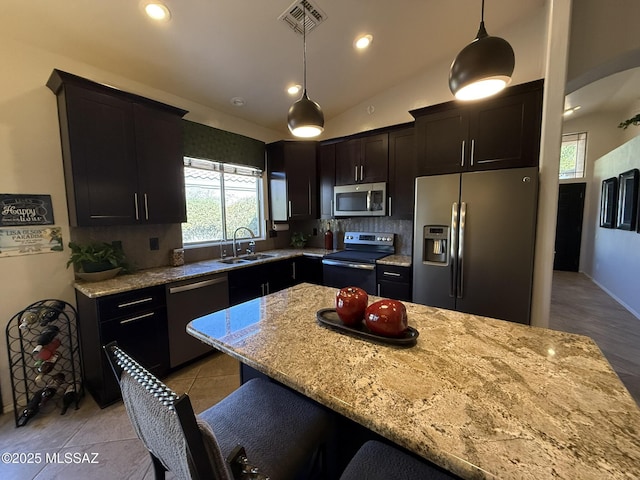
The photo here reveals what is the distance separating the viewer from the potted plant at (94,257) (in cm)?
212

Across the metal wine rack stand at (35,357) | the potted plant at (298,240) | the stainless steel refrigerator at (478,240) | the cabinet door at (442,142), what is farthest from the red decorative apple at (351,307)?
the potted plant at (298,240)

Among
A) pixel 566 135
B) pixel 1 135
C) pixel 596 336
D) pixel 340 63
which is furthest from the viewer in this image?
pixel 566 135

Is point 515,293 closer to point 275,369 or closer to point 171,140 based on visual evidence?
point 275,369

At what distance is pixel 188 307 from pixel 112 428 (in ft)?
3.10

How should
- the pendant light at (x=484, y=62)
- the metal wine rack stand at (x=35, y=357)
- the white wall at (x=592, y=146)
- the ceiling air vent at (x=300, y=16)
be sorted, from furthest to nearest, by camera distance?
the white wall at (x=592, y=146)
the ceiling air vent at (x=300, y=16)
the metal wine rack stand at (x=35, y=357)
the pendant light at (x=484, y=62)

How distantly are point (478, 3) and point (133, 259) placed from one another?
3900 mm

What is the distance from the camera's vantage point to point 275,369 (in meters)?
0.92

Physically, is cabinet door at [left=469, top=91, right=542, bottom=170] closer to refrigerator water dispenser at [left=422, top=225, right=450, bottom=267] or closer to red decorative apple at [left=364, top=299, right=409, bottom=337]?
refrigerator water dispenser at [left=422, top=225, right=450, bottom=267]

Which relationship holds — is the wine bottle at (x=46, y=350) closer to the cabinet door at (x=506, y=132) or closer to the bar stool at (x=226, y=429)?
the bar stool at (x=226, y=429)

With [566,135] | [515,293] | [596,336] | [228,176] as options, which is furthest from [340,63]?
[566,135]

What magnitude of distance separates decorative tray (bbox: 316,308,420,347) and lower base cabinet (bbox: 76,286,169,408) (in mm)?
1657

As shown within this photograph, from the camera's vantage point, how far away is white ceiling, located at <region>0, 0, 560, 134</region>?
1.90 metres

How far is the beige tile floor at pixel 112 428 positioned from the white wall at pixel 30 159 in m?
0.50

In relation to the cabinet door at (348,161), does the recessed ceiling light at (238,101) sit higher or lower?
higher
